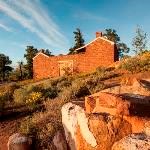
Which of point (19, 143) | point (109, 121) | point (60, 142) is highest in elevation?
point (109, 121)

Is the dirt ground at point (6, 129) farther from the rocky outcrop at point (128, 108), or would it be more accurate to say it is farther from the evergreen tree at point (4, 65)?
the evergreen tree at point (4, 65)

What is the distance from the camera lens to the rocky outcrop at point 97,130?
6.27 m

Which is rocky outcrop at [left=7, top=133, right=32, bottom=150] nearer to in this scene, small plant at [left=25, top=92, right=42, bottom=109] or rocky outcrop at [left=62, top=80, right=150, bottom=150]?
rocky outcrop at [left=62, top=80, right=150, bottom=150]

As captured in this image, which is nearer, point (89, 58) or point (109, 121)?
point (109, 121)

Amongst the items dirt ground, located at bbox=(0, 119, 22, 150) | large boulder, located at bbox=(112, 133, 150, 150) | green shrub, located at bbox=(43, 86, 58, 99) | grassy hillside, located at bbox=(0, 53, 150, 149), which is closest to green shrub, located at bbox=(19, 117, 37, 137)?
grassy hillside, located at bbox=(0, 53, 150, 149)

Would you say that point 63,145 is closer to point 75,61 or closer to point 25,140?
point 25,140

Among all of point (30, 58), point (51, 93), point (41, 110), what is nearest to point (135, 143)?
point (41, 110)

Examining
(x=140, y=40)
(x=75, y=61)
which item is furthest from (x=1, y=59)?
(x=140, y=40)

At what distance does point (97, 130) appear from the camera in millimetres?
6414

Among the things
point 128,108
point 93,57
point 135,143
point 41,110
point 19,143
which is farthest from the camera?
point 93,57

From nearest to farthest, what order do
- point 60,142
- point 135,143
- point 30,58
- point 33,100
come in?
point 135,143 → point 60,142 → point 33,100 → point 30,58

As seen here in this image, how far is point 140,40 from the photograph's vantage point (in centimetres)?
5288

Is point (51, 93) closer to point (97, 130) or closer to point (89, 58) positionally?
point (97, 130)

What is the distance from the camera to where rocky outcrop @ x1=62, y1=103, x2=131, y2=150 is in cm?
627
